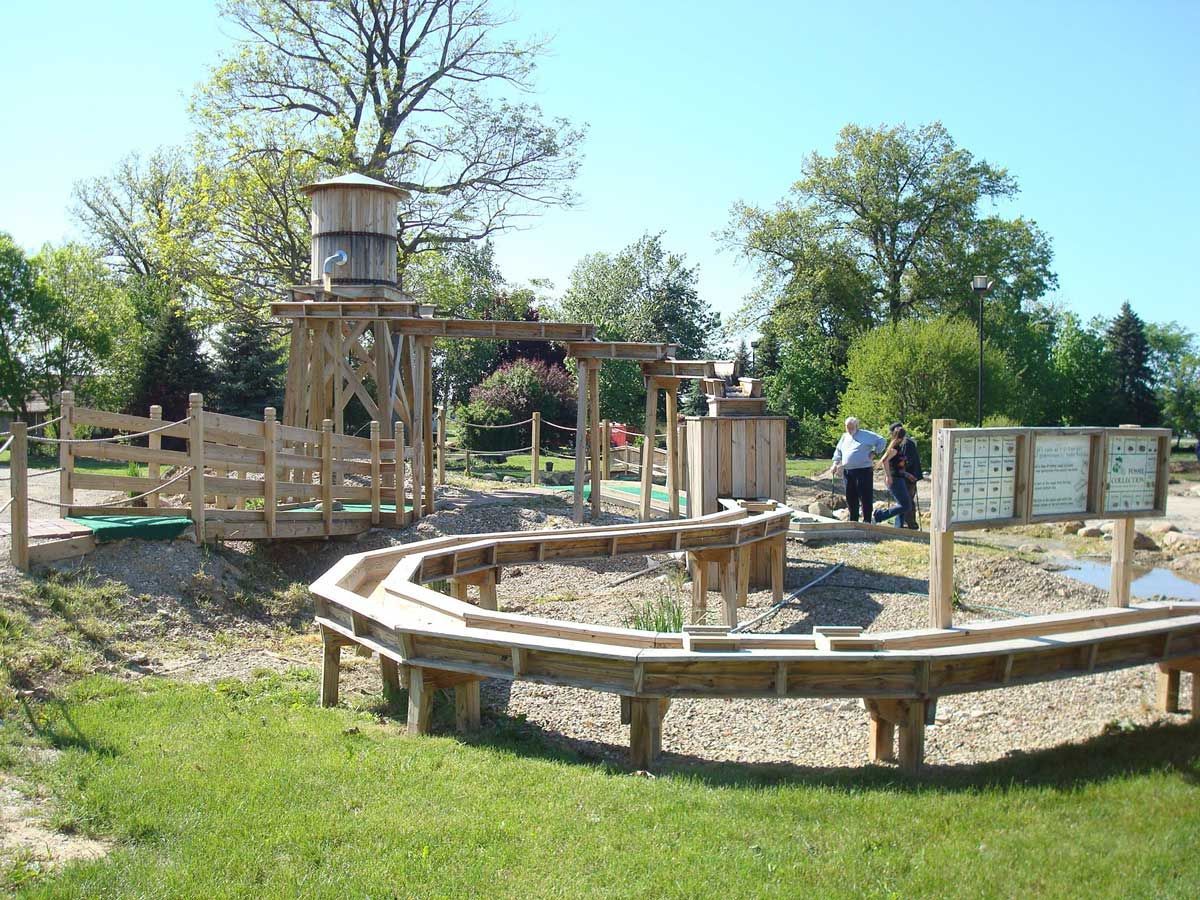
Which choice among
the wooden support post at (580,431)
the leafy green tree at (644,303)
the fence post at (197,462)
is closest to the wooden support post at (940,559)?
the fence post at (197,462)

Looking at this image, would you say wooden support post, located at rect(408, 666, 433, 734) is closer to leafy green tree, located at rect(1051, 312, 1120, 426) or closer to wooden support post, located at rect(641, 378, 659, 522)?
wooden support post, located at rect(641, 378, 659, 522)

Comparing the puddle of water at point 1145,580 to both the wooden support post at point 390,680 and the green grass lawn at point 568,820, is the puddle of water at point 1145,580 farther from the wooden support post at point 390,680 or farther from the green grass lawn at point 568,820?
the wooden support post at point 390,680

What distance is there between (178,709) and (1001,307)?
39547 millimetres

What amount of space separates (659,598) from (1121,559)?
18.3ft

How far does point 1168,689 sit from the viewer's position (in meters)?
7.45

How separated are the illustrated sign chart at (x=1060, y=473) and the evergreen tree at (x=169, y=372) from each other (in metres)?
25.5

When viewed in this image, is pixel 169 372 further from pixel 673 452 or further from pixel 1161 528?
pixel 1161 528

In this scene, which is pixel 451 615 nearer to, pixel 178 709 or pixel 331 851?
pixel 178 709

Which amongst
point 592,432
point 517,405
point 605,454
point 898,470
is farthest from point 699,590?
point 517,405

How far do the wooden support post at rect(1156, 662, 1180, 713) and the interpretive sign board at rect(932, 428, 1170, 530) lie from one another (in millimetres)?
1147

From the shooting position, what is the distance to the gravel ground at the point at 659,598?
7609 millimetres

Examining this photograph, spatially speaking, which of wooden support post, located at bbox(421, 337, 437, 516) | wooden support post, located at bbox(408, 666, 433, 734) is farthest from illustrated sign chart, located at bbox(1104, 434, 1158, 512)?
wooden support post, located at bbox(421, 337, 437, 516)

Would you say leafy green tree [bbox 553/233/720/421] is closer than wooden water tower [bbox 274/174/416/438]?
No

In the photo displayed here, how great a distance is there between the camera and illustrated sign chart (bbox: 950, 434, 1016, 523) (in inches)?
279
